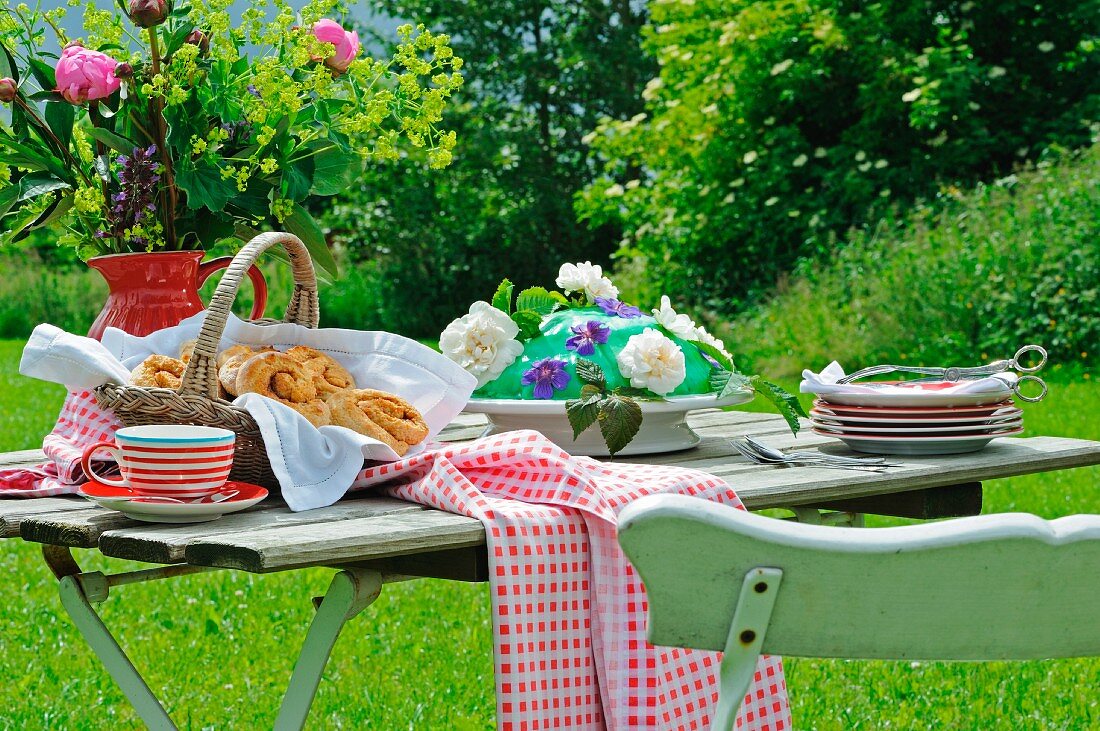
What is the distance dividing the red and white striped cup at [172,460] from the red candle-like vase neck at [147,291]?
2.12 ft

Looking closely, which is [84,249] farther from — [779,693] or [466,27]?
[466,27]

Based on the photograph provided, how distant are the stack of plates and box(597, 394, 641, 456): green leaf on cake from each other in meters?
0.43

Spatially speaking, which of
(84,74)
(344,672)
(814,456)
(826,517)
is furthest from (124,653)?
(344,672)

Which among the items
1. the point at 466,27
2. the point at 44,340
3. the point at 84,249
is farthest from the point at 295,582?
the point at 466,27

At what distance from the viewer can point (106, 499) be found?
1662mm

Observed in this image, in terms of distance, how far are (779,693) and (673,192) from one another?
995cm

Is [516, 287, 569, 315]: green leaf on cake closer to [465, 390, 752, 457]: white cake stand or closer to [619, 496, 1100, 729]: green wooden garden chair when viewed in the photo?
[465, 390, 752, 457]: white cake stand

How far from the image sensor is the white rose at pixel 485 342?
2.33 meters

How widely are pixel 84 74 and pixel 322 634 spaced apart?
1092 mm

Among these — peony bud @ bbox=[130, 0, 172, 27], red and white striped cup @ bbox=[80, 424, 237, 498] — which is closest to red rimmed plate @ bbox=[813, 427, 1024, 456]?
red and white striped cup @ bbox=[80, 424, 237, 498]

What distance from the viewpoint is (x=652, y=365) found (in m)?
2.24

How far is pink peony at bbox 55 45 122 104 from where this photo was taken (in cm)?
221

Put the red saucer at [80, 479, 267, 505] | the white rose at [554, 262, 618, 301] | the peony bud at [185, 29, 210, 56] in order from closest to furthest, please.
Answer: the red saucer at [80, 479, 267, 505]
the peony bud at [185, 29, 210, 56]
the white rose at [554, 262, 618, 301]

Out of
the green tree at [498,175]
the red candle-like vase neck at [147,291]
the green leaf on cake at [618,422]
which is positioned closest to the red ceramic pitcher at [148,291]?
the red candle-like vase neck at [147,291]
